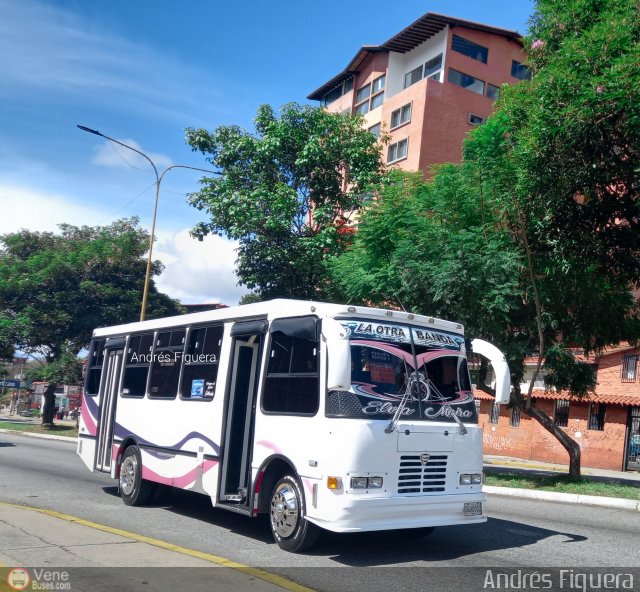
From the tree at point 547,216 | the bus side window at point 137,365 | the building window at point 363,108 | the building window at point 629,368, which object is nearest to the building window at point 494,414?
the building window at point 629,368

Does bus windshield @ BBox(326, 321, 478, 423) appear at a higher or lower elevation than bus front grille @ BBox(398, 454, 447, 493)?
higher

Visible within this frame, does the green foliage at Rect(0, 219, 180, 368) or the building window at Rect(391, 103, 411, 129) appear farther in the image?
the building window at Rect(391, 103, 411, 129)

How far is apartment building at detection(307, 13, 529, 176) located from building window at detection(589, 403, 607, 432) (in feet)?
44.4

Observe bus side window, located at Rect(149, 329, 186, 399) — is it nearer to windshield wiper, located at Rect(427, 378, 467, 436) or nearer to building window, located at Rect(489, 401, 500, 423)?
windshield wiper, located at Rect(427, 378, 467, 436)

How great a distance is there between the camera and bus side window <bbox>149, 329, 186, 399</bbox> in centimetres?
1105

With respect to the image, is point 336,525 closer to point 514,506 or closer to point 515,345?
Result: point 514,506

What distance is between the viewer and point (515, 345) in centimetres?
1778

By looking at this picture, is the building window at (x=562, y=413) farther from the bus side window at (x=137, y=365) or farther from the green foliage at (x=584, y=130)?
the bus side window at (x=137, y=365)

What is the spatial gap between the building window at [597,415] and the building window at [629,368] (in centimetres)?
155

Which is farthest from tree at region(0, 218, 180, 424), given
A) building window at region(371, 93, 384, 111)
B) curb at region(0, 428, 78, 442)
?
building window at region(371, 93, 384, 111)

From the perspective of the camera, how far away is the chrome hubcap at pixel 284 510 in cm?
816

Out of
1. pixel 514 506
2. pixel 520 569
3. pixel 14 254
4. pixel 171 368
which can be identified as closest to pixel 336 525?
pixel 520 569

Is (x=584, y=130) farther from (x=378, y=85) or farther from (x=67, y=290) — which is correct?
(x=378, y=85)

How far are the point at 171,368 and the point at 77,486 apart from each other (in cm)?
428
